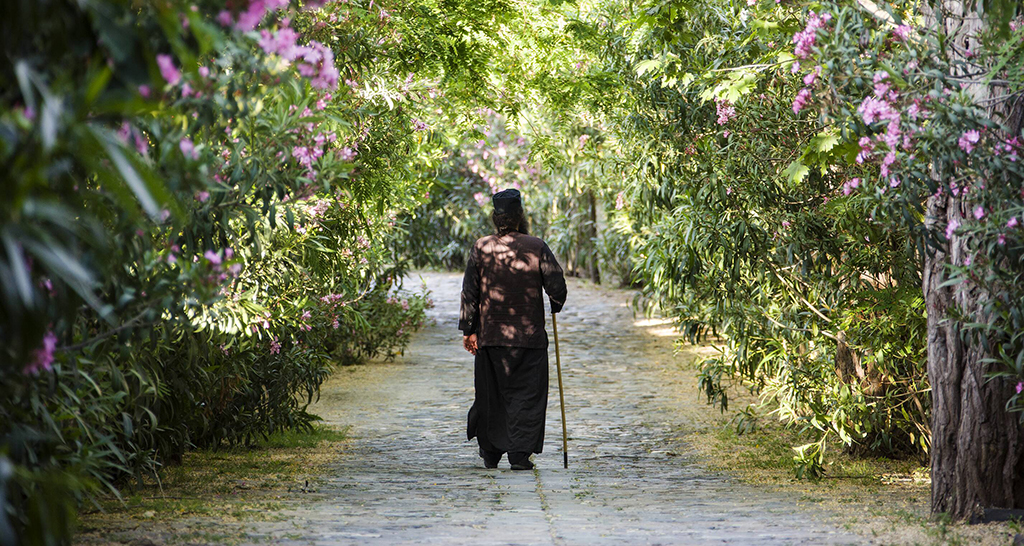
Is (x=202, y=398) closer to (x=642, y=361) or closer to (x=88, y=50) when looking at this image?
(x=88, y=50)

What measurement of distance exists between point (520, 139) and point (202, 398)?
11.6 meters

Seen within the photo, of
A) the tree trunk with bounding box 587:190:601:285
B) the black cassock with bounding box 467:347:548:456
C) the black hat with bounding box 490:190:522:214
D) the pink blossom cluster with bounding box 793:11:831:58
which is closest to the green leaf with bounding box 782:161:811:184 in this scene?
the pink blossom cluster with bounding box 793:11:831:58

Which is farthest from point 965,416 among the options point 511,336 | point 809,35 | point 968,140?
point 511,336

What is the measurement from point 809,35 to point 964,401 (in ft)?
4.98

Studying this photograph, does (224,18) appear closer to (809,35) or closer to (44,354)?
(44,354)

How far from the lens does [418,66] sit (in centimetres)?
651

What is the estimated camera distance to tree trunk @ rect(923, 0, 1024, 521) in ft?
12.7

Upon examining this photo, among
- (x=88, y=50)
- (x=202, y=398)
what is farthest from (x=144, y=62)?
(x=202, y=398)

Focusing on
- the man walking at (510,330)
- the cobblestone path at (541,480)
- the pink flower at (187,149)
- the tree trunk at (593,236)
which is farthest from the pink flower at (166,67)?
the tree trunk at (593,236)

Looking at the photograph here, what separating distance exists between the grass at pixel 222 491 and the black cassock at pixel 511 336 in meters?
1.00

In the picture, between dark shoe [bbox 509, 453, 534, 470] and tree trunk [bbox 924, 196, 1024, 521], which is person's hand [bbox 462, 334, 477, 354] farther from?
tree trunk [bbox 924, 196, 1024, 521]

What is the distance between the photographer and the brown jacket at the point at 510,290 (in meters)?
5.72

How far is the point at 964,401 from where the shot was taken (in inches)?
155

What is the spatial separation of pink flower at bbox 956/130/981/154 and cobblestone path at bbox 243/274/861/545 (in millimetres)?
1422
